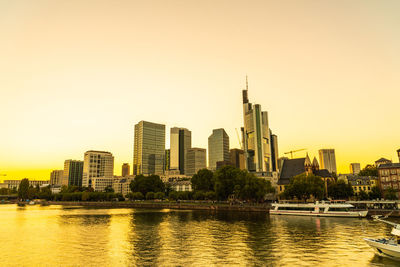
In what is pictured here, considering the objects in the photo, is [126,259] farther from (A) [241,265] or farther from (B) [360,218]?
(B) [360,218]

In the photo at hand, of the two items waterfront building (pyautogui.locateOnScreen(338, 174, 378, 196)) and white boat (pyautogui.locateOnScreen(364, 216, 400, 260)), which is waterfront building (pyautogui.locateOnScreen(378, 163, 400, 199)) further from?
white boat (pyautogui.locateOnScreen(364, 216, 400, 260))

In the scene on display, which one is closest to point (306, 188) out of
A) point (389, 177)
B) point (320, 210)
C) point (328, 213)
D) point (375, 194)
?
point (320, 210)

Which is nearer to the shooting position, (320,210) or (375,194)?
(320,210)

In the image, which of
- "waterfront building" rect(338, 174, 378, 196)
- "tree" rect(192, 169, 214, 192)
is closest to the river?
"tree" rect(192, 169, 214, 192)

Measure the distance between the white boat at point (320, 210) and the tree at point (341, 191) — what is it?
47.1 m

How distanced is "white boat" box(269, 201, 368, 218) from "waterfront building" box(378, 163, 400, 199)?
60549mm

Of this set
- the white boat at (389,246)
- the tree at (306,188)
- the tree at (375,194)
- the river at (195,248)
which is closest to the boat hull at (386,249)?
the white boat at (389,246)

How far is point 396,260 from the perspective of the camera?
1612 inches

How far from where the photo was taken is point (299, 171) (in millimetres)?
189000

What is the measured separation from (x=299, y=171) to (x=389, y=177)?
166 ft

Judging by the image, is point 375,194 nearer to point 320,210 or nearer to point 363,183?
point 363,183

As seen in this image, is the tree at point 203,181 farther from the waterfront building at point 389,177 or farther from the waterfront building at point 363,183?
the waterfront building at point 389,177

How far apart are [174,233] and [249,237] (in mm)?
17413

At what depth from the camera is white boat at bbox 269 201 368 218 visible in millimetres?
95938
